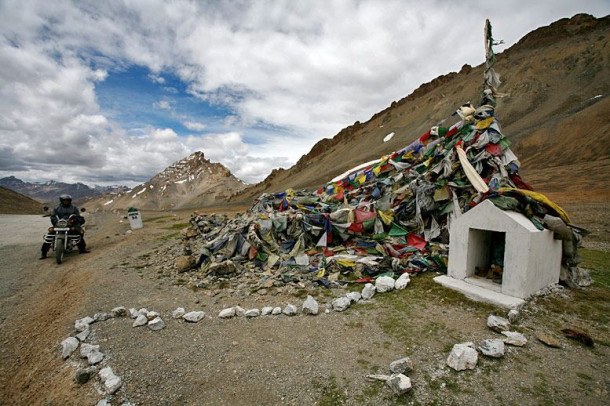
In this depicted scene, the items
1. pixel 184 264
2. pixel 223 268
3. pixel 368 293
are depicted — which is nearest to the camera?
pixel 368 293

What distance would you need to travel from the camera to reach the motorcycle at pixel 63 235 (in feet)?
28.8

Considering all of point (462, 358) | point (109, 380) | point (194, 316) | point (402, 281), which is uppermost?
point (402, 281)

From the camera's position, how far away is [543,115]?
118 ft

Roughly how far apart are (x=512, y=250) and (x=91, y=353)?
6.34m

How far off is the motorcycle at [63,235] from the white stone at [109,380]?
23.9 feet

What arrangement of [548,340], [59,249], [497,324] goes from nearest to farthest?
[548,340] → [497,324] → [59,249]

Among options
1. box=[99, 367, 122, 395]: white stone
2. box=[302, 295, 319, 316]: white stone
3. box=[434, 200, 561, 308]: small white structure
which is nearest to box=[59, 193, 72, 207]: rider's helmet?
box=[99, 367, 122, 395]: white stone

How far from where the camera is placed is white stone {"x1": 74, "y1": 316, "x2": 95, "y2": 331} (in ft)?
14.7

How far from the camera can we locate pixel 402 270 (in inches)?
255

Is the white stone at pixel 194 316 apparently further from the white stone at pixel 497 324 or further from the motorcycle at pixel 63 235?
the motorcycle at pixel 63 235

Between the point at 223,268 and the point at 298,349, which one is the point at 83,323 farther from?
the point at 298,349

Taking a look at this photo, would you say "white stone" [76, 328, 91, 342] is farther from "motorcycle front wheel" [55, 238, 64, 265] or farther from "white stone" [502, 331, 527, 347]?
"motorcycle front wheel" [55, 238, 64, 265]

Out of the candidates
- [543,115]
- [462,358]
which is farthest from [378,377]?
[543,115]

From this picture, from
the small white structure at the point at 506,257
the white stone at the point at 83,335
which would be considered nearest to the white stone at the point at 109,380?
the white stone at the point at 83,335
